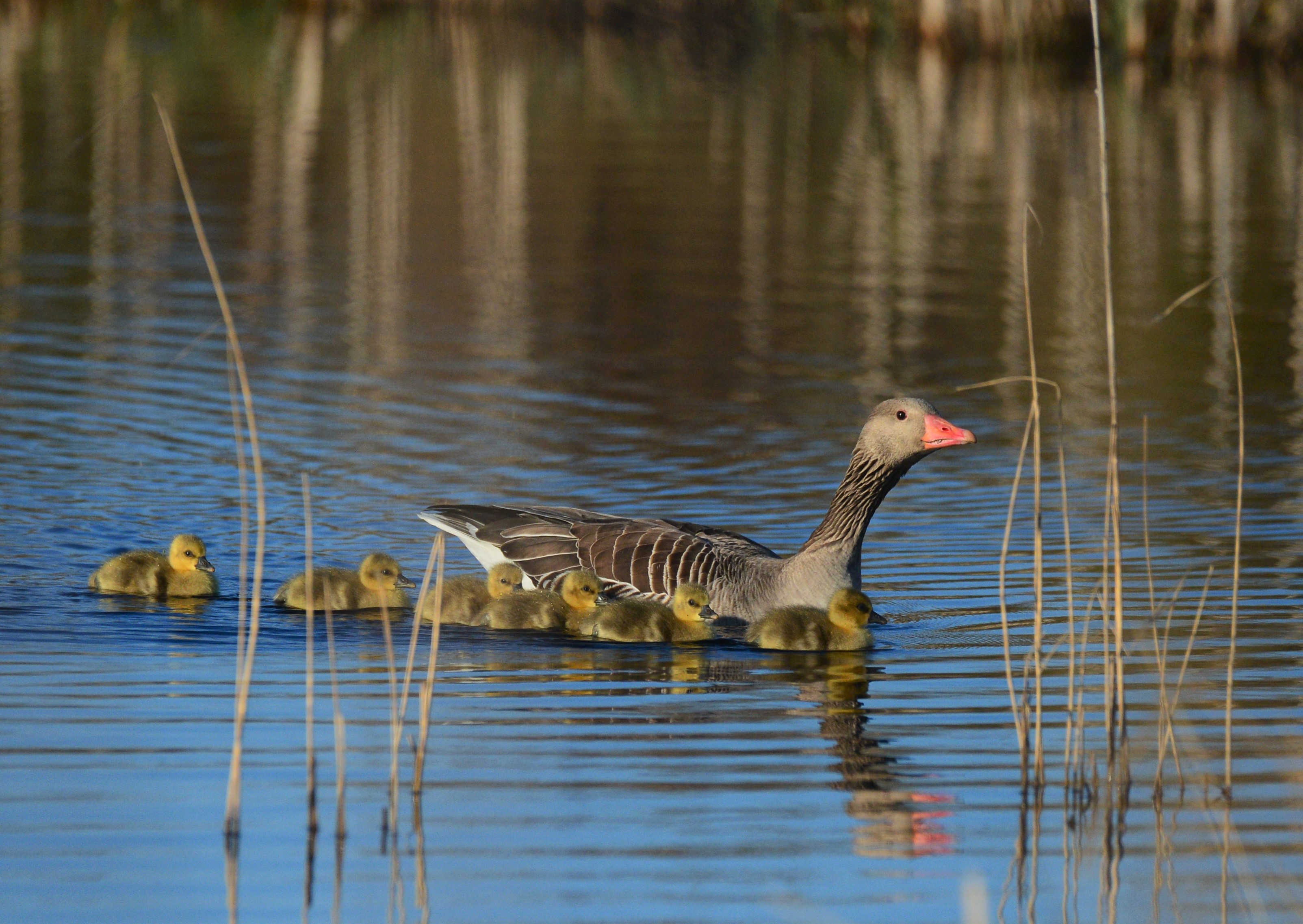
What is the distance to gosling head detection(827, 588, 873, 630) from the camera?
31.7ft

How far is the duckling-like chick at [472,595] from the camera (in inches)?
401

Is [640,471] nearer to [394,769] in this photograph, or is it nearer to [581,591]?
[581,591]

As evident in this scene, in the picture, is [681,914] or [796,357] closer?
[681,914]

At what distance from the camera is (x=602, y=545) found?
413 inches

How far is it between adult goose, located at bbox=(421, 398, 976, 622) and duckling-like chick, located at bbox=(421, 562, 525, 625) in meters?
0.25

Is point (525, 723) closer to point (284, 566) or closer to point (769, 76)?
point (284, 566)

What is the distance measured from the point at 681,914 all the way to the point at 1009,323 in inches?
586

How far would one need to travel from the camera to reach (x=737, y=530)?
1262 cm

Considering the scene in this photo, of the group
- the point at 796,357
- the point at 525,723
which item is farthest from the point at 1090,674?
the point at 796,357

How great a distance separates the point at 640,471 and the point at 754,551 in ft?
11.9

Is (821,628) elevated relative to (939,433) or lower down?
lower down

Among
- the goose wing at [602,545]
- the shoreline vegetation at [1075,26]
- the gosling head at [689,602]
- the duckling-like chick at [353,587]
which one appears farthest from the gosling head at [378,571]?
the shoreline vegetation at [1075,26]

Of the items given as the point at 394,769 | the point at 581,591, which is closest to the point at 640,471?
the point at 581,591

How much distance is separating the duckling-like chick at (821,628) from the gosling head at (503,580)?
4.37 ft
